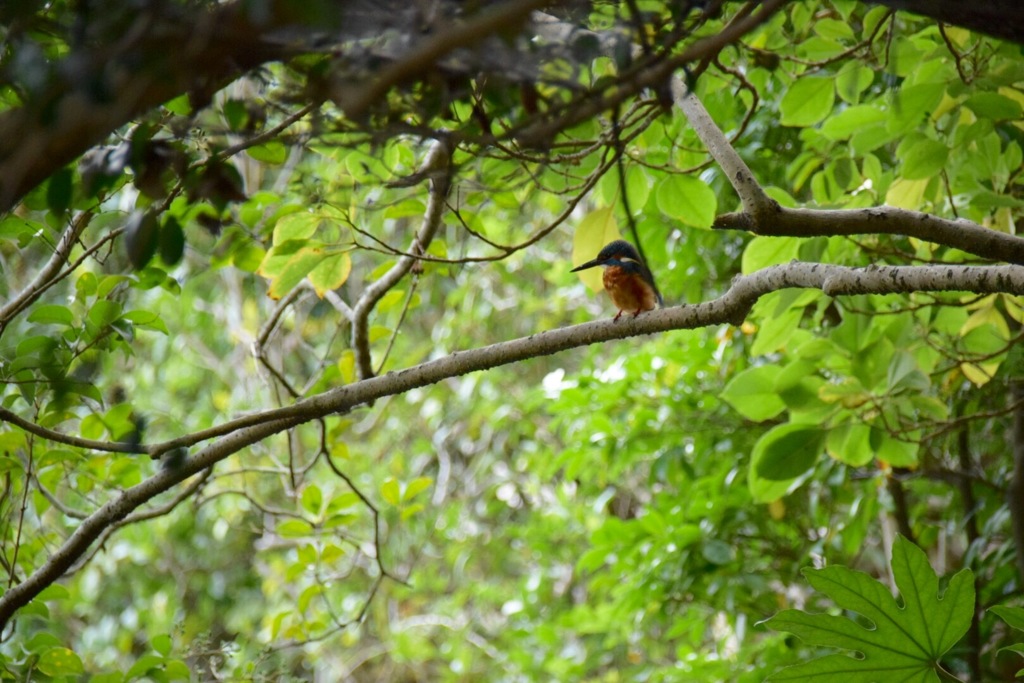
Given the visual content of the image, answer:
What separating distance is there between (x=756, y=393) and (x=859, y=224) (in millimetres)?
758

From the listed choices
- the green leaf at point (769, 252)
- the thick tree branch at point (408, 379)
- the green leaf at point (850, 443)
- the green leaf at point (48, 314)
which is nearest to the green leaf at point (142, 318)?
the green leaf at point (48, 314)

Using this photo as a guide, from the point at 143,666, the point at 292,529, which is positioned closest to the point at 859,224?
the point at 143,666

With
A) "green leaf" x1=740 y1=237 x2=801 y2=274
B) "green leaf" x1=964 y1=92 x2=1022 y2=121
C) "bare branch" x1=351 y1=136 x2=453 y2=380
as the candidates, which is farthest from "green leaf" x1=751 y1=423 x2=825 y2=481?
"bare branch" x1=351 y1=136 x2=453 y2=380

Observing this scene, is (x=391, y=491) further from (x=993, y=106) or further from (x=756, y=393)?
(x=993, y=106)

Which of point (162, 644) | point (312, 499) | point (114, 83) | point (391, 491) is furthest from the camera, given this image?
point (391, 491)

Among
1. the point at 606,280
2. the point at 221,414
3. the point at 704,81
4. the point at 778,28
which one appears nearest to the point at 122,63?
the point at 704,81

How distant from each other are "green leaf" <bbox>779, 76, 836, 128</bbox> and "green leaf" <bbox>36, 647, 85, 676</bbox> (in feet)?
6.01

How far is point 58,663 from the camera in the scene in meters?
1.66

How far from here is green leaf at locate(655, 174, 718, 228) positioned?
172cm

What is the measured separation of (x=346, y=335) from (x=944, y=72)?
1794 millimetres

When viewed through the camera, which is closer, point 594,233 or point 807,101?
point 594,233

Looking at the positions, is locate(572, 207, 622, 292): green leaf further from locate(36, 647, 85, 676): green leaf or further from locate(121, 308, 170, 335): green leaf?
locate(36, 647, 85, 676): green leaf

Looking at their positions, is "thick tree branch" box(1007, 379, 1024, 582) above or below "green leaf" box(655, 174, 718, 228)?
below

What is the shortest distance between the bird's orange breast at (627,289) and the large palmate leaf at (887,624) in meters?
1.37
